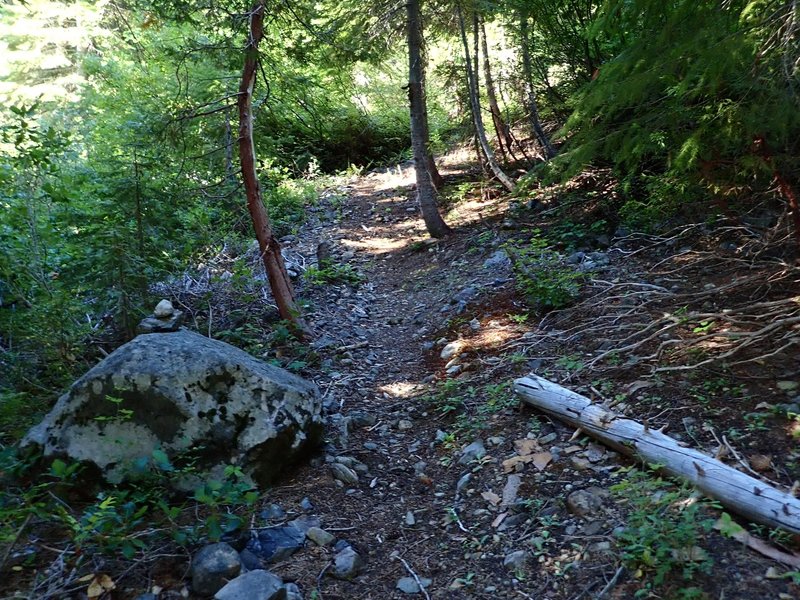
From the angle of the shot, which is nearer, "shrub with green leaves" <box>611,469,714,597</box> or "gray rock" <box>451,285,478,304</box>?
"shrub with green leaves" <box>611,469,714,597</box>

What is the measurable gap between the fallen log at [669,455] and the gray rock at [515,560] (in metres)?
1.02

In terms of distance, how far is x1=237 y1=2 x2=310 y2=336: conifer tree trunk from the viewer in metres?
6.26

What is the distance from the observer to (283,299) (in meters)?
7.00

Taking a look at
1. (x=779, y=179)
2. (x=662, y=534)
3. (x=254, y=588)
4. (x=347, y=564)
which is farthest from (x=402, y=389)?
(x=779, y=179)

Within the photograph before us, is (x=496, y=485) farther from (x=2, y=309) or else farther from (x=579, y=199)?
(x=579, y=199)

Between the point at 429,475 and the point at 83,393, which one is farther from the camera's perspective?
the point at 429,475

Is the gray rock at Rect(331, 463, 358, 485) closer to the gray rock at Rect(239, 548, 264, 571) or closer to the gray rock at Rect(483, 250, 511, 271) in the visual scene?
the gray rock at Rect(239, 548, 264, 571)

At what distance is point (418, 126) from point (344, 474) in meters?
8.16

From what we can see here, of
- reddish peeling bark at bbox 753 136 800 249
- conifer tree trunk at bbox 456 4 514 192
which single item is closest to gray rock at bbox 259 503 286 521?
reddish peeling bark at bbox 753 136 800 249

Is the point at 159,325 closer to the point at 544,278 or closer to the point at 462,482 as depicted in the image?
the point at 462,482

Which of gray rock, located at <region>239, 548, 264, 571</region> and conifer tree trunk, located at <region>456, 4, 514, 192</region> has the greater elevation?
conifer tree trunk, located at <region>456, 4, 514, 192</region>

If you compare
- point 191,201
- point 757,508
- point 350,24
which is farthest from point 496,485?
point 350,24

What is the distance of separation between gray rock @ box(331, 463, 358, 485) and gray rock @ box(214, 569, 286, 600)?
131 centimetres

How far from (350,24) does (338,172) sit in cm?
691
